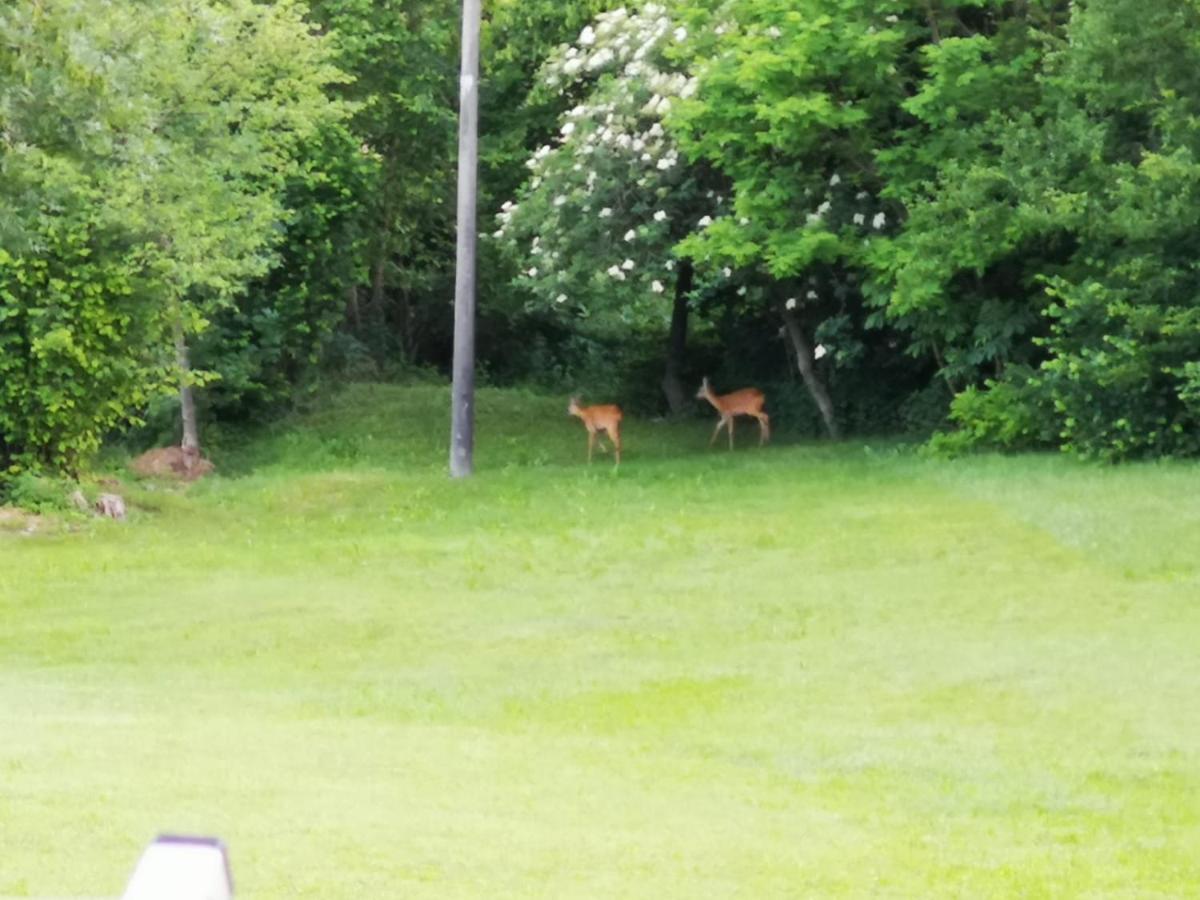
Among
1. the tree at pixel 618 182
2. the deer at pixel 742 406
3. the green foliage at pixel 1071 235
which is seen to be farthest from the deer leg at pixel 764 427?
the green foliage at pixel 1071 235

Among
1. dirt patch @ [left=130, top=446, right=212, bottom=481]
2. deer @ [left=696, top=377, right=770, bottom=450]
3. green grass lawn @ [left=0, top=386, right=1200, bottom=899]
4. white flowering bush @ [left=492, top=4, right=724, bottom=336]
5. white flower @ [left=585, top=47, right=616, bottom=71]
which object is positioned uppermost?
white flower @ [left=585, top=47, right=616, bottom=71]

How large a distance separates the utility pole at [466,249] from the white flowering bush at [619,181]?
2976 millimetres

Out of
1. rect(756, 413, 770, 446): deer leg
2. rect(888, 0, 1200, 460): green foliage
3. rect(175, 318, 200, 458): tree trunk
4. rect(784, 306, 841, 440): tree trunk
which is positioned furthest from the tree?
rect(175, 318, 200, 458): tree trunk

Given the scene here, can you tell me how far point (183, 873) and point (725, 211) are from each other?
28.1 m

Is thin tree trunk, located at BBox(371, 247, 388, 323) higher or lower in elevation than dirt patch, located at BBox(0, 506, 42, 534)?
higher

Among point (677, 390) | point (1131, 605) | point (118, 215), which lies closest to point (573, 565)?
point (1131, 605)

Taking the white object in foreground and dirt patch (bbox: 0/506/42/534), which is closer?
the white object in foreground

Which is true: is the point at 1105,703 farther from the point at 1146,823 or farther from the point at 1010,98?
the point at 1010,98

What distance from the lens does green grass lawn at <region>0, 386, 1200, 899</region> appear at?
760cm

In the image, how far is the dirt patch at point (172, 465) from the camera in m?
29.9

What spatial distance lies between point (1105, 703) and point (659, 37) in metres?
20.2

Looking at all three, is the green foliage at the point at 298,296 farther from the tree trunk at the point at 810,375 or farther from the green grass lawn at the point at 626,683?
the tree trunk at the point at 810,375

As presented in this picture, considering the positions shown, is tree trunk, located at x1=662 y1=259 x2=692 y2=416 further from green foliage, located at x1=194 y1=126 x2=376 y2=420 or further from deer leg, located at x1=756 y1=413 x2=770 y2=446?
green foliage, located at x1=194 y1=126 x2=376 y2=420

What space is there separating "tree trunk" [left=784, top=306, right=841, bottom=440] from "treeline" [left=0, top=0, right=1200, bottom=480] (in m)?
0.05
